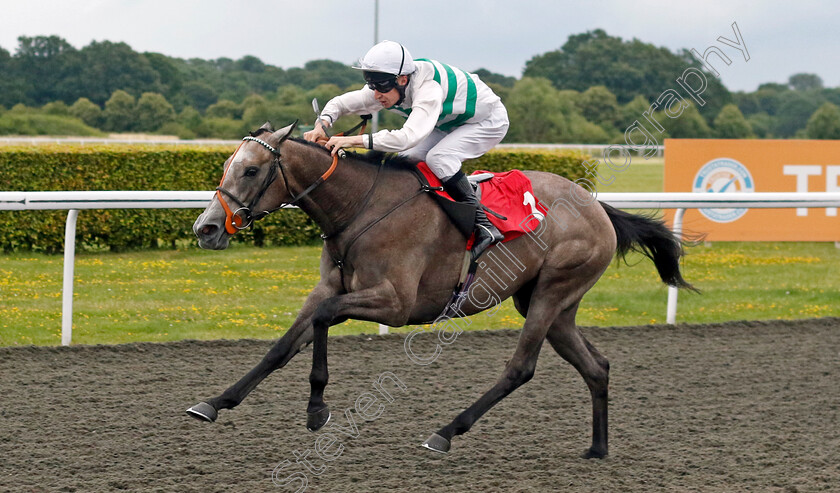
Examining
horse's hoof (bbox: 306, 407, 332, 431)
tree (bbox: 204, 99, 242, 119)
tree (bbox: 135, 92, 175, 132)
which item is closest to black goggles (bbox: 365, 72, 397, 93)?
horse's hoof (bbox: 306, 407, 332, 431)

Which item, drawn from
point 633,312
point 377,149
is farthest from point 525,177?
point 633,312

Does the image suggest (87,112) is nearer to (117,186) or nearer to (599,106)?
(117,186)

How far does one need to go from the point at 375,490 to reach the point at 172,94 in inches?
696

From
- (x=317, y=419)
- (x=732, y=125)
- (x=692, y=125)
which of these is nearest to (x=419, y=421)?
(x=317, y=419)

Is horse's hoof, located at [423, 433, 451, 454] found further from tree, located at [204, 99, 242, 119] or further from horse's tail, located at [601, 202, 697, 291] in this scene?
tree, located at [204, 99, 242, 119]

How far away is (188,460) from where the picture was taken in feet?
11.5

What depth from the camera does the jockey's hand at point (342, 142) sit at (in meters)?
3.37

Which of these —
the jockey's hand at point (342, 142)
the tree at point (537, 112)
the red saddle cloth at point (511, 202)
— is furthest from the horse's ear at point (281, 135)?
the tree at point (537, 112)

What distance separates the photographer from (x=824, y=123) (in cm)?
2705

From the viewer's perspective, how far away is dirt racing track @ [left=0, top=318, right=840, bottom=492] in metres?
3.38

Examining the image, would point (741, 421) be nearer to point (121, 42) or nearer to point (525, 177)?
point (525, 177)

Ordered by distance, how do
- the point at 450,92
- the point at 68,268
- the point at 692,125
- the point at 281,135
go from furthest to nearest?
the point at 692,125, the point at 68,268, the point at 450,92, the point at 281,135

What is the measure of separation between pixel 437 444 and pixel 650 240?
1.65 m

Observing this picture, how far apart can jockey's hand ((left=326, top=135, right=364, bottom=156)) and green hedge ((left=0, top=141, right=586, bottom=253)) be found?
5.25 metres
